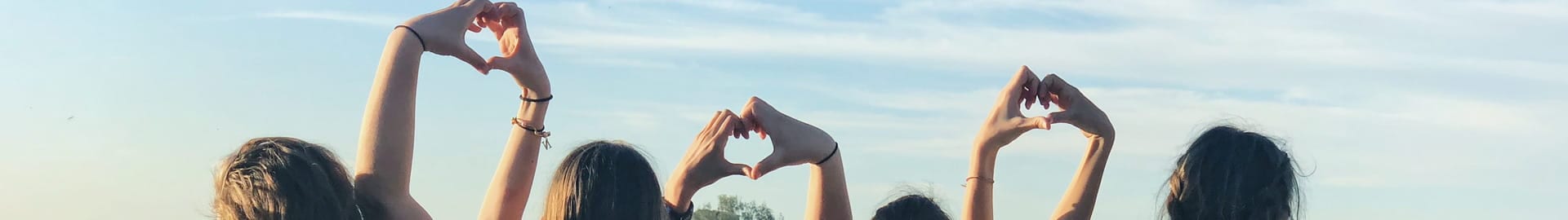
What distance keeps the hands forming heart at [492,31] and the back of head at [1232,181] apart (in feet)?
6.90

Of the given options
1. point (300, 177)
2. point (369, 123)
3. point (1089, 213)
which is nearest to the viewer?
point (300, 177)

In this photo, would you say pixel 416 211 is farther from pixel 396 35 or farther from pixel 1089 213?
pixel 1089 213

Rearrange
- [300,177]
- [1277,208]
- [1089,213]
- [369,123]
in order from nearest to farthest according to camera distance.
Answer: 1. [300,177]
2. [369,123]
3. [1277,208]
4. [1089,213]

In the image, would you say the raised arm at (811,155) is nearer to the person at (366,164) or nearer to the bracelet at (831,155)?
the bracelet at (831,155)

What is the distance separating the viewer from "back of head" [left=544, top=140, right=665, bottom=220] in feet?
18.8

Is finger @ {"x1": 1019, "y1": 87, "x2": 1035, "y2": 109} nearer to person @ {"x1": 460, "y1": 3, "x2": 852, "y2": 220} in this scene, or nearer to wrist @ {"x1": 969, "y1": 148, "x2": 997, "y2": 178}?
wrist @ {"x1": 969, "y1": 148, "x2": 997, "y2": 178}

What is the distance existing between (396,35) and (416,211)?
565mm

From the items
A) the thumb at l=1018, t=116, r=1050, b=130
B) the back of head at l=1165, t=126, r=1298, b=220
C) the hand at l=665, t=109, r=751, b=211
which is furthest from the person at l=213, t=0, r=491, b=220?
the back of head at l=1165, t=126, r=1298, b=220

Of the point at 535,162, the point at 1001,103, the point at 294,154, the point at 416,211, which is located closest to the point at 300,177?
the point at 294,154

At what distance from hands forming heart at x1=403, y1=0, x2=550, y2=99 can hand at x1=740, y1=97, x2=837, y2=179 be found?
0.72 metres

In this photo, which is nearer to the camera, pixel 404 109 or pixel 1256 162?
pixel 404 109

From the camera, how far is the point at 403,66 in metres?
5.55

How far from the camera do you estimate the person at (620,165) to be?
5.77m

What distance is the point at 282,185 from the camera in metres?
5.06
